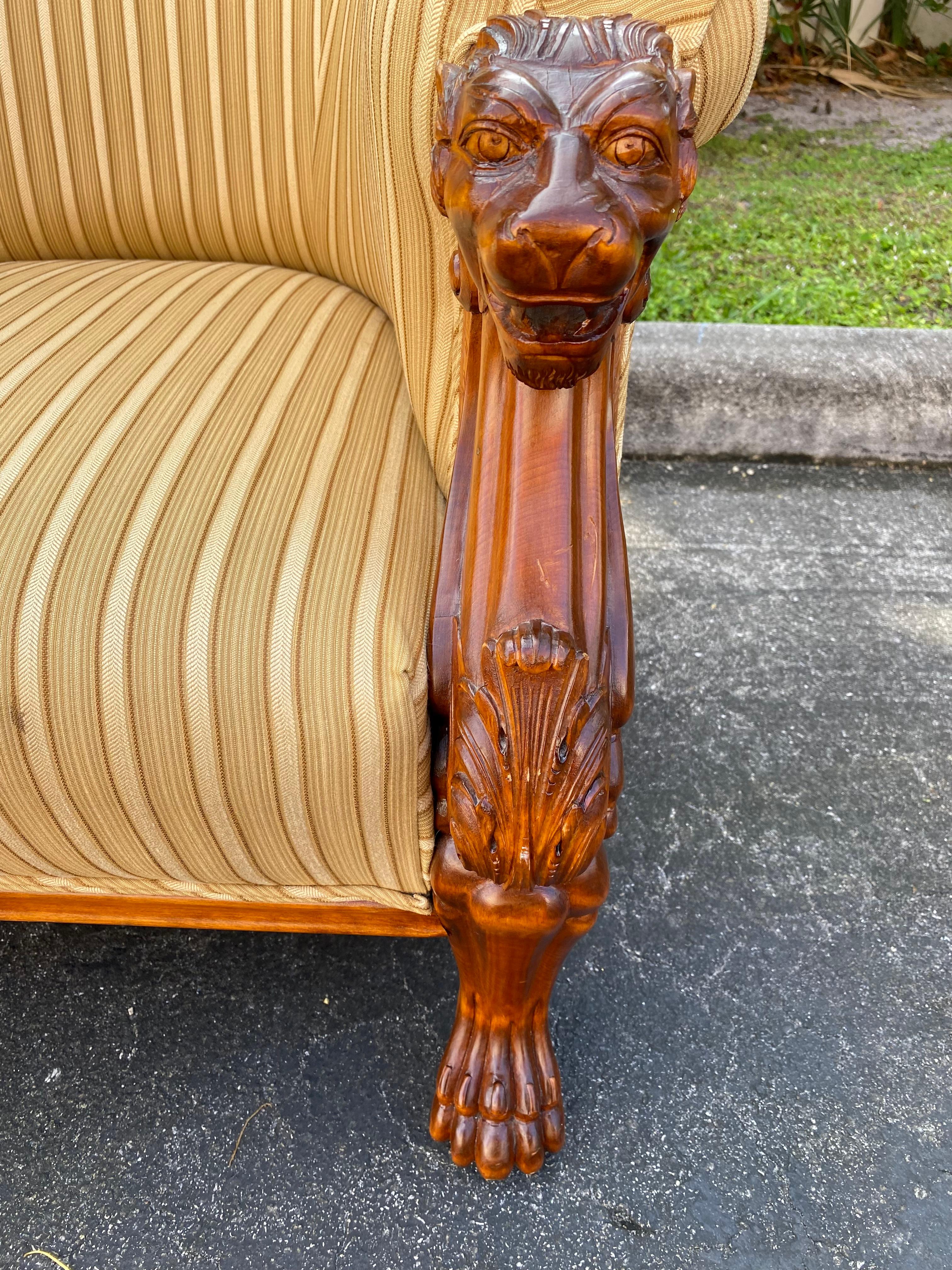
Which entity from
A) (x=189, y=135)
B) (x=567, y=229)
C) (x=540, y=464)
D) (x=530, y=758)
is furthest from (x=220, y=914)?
(x=189, y=135)

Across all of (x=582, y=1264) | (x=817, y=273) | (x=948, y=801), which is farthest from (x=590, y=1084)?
(x=817, y=273)

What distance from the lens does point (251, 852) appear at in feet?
2.52

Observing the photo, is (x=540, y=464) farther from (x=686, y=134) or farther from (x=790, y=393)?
(x=790, y=393)

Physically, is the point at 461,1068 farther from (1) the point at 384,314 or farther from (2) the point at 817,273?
(2) the point at 817,273

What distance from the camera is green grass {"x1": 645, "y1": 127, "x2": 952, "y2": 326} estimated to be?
94.1 inches

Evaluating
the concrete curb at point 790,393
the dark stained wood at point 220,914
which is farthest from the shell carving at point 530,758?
the concrete curb at point 790,393

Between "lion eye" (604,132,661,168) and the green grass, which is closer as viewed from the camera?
"lion eye" (604,132,661,168)

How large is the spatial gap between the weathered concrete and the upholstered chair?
0.11 meters

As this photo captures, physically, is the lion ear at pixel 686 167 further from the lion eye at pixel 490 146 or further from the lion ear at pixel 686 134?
the lion eye at pixel 490 146

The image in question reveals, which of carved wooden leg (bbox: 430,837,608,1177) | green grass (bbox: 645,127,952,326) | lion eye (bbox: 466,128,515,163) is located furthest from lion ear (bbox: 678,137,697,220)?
green grass (bbox: 645,127,952,326)

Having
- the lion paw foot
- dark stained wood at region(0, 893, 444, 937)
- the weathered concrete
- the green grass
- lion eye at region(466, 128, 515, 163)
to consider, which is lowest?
the weathered concrete

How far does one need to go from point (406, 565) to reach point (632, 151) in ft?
1.12

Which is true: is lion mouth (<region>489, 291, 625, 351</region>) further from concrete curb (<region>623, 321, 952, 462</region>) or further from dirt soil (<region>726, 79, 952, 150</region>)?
dirt soil (<region>726, 79, 952, 150</region>)

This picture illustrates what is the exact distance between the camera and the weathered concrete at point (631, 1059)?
0.92 metres
